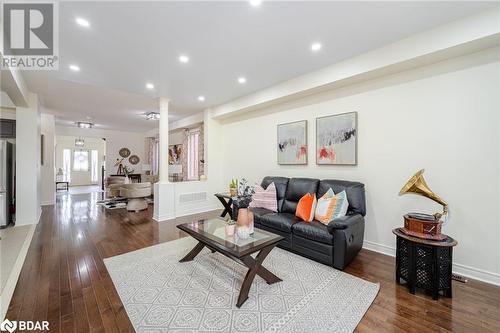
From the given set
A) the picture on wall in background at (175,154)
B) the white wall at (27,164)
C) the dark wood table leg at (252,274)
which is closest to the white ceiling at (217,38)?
the white wall at (27,164)

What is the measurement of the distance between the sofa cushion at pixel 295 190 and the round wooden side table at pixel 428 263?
149 centimetres

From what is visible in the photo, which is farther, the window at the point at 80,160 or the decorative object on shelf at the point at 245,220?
the window at the point at 80,160

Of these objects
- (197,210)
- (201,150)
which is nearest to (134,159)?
(201,150)

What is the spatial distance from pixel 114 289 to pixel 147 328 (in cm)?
80

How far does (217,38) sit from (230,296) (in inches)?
116

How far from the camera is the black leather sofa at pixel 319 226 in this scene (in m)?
2.55

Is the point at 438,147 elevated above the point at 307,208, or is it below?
above

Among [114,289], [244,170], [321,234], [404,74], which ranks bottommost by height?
[114,289]

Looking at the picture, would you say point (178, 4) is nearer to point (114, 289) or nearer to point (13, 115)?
point (114, 289)

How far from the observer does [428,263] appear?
6.88ft

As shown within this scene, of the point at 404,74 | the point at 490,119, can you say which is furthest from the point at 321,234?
the point at 404,74

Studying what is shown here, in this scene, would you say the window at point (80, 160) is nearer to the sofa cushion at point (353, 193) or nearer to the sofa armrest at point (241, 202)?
the sofa armrest at point (241, 202)

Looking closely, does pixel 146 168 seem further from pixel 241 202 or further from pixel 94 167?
pixel 241 202

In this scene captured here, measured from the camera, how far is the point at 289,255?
117 inches
